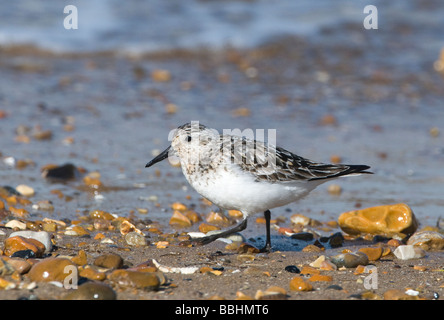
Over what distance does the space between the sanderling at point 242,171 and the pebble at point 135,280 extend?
1.19 metres

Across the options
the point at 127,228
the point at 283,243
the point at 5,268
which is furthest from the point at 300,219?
the point at 5,268

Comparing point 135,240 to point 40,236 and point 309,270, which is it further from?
point 309,270

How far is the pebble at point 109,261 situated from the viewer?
14.8 feet

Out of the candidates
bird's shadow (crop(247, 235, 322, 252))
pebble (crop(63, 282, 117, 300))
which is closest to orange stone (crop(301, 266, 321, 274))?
bird's shadow (crop(247, 235, 322, 252))

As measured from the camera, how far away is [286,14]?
47.5 ft

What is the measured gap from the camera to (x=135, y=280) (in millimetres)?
4082

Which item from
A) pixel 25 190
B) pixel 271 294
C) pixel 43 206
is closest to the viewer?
pixel 271 294

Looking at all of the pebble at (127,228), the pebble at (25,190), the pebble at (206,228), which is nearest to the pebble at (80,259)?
the pebble at (127,228)

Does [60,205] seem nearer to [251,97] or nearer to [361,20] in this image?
[251,97]

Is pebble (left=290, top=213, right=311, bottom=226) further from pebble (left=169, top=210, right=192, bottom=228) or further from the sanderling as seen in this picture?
pebble (left=169, top=210, right=192, bottom=228)

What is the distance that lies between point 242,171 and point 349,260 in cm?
107

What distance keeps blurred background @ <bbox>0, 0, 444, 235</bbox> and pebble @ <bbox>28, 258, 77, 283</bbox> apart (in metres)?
1.90

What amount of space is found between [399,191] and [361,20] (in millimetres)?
7745
